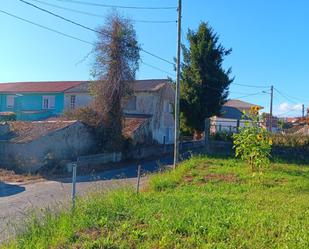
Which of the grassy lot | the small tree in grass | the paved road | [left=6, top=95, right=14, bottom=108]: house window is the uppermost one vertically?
[left=6, top=95, right=14, bottom=108]: house window

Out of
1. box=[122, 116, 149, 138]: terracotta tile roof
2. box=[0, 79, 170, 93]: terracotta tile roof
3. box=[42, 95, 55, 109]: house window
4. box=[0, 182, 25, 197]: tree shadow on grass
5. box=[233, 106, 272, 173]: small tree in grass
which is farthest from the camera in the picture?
box=[42, 95, 55, 109]: house window

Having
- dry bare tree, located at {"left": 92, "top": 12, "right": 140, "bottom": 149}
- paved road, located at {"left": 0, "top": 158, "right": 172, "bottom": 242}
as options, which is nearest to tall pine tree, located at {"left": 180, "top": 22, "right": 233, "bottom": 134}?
dry bare tree, located at {"left": 92, "top": 12, "right": 140, "bottom": 149}

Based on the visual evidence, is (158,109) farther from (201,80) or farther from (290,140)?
(290,140)

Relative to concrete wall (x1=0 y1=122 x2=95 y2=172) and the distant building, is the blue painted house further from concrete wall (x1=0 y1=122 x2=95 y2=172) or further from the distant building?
concrete wall (x1=0 y1=122 x2=95 y2=172)

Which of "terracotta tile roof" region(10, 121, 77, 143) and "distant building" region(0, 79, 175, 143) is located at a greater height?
"distant building" region(0, 79, 175, 143)

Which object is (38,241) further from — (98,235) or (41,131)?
(41,131)

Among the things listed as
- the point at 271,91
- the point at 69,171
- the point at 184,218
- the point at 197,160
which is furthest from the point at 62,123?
the point at 271,91

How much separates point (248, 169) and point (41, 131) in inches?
477

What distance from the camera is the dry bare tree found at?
2562 centimetres

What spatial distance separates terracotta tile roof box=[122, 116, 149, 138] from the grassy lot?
1641 centimetres

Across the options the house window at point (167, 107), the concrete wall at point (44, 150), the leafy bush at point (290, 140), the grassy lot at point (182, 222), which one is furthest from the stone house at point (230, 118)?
the concrete wall at point (44, 150)

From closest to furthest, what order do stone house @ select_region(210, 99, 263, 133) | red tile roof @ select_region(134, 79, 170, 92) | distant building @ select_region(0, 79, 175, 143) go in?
stone house @ select_region(210, 99, 263, 133)
distant building @ select_region(0, 79, 175, 143)
red tile roof @ select_region(134, 79, 170, 92)

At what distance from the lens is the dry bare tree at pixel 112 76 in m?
25.6

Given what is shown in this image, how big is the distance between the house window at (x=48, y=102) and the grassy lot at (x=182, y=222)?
106 feet
